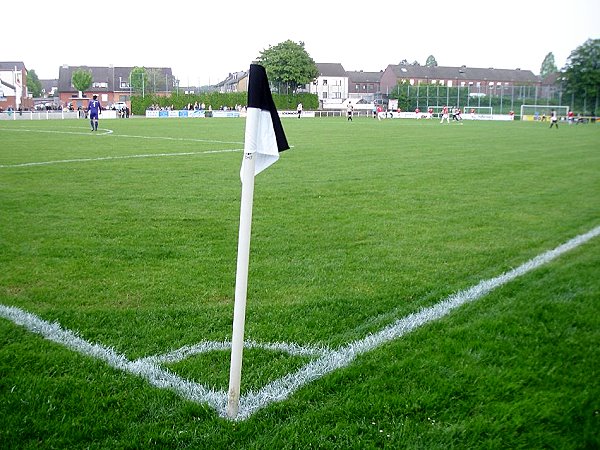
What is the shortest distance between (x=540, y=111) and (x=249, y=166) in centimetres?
7249

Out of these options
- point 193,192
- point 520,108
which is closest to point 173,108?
point 520,108

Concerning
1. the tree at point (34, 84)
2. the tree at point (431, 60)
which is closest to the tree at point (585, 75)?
the tree at point (431, 60)

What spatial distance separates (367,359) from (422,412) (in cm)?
68

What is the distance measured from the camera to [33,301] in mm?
4758

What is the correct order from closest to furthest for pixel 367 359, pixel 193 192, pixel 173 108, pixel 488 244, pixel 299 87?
pixel 367 359, pixel 488 244, pixel 193 192, pixel 173 108, pixel 299 87

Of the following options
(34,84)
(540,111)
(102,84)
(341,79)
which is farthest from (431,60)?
(540,111)

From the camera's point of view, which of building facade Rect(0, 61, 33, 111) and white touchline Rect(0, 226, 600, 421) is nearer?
white touchline Rect(0, 226, 600, 421)

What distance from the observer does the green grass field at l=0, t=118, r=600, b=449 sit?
3012 mm

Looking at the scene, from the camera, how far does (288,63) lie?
274 ft

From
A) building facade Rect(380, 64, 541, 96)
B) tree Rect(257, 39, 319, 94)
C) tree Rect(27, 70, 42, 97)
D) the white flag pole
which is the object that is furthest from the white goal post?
tree Rect(27, 70, 42, 97)

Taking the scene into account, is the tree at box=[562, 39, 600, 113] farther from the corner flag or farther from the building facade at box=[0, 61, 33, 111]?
the building facade at box=[0, 61, 33, 111]

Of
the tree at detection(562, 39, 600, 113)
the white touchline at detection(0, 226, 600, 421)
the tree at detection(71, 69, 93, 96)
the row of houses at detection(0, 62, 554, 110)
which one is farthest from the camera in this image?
the row of houses at detection(0, 62, 554, 110)

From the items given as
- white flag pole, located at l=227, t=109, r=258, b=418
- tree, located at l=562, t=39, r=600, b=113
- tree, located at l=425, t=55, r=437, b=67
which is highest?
tree, located at l=425, t=55, r=437, b=67

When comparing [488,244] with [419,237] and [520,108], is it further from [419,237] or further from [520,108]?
[520,108]
